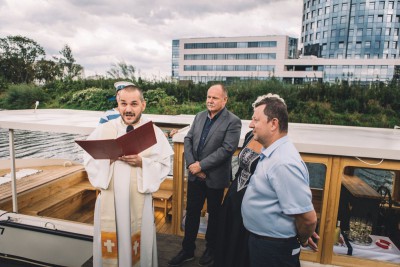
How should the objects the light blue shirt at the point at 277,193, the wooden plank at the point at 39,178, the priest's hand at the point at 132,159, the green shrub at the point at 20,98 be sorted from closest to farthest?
the light blue shirt at the point at 277,193 < the priest's hand at the point at 132,159 < the wooden plank at the point at 39,178 < the green shrub at the point at 20,98

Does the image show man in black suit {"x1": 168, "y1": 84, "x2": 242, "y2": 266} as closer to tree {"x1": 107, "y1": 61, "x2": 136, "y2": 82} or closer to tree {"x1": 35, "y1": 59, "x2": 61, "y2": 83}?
tree {"x1": 107, "y1": 61, "x2": 136, "y2": 82}

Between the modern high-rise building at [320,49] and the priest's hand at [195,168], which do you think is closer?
the priest's hand at [195,168]

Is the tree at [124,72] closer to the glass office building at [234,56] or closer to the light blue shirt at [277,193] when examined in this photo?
the light blue shirt at [277,193]

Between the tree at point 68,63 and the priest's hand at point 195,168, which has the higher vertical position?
the tree at point 68,63

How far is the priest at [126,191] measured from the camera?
7.16ft

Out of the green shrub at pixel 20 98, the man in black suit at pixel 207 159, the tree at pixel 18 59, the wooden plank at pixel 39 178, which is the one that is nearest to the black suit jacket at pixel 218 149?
the man in black suit at pixel 207 159

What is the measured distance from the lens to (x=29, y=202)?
462 cm

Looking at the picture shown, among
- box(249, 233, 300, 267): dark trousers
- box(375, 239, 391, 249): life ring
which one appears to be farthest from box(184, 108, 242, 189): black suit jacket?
box(375, 239, 391, 249): life ring

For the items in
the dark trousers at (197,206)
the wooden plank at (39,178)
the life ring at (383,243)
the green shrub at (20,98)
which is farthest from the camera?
the green shrub at (20,98)

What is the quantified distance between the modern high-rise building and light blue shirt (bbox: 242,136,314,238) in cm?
4706

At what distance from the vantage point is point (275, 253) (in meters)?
1.74

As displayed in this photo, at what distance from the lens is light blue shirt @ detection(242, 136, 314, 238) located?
5.28 ft

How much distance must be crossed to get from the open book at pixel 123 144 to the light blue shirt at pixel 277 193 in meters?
0.77

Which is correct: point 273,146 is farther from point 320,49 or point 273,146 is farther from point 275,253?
point 320,49
